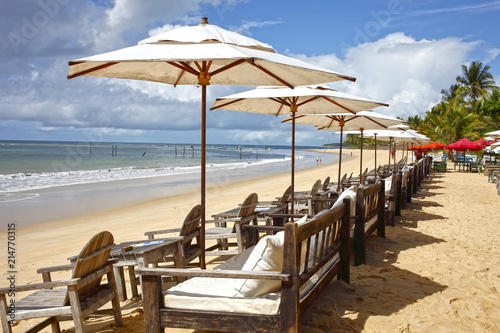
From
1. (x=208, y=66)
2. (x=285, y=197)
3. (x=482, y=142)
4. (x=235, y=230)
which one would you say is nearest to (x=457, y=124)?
(x=482, y=142)

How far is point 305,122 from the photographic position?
9.30 meters

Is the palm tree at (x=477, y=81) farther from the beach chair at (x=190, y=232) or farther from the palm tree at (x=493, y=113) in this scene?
the beach chair at (x=190, y=232)

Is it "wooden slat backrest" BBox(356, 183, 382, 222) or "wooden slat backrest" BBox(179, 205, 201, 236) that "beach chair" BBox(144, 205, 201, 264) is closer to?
"wooden slat backrest" BBox(179, 205, 201, 236)

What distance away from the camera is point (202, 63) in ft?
→ 12.1

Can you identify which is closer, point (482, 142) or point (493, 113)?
point (482, 142)

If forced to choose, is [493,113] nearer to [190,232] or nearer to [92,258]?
[190,232]

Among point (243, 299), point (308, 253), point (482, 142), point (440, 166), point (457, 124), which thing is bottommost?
point (440, 166)

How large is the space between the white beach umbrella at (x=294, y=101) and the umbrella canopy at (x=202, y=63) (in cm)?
90

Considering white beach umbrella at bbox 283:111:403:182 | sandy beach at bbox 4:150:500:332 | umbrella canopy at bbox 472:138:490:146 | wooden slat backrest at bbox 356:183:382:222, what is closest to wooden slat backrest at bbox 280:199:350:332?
sandy beach at bbox 4:150:500:332

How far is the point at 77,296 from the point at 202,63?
2.17m

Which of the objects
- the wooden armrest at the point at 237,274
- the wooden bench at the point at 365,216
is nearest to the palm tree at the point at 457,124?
the wooden bench at the point at 365,216

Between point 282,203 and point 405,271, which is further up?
point 282,203

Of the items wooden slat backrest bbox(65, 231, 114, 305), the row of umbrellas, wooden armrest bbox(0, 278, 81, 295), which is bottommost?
wooden armrest bbox(0, 278, 81, 295)

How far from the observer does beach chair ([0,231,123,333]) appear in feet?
9.75
